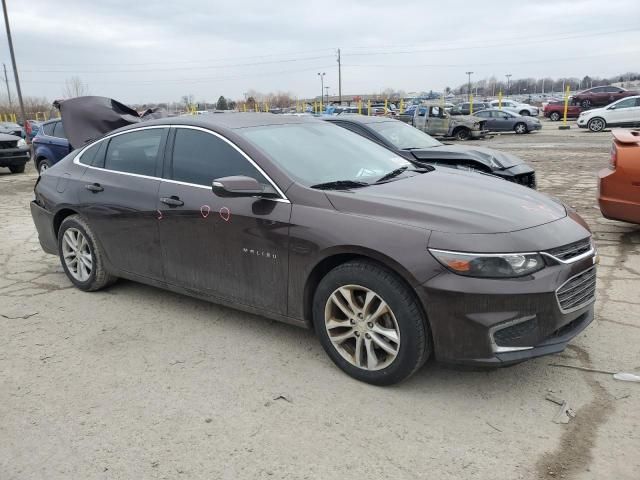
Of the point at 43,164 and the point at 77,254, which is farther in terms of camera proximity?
the point at 43,164

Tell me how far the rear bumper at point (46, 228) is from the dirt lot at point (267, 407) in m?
0.99

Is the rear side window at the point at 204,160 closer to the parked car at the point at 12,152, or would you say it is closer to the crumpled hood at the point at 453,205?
the crumpled hood at the point at 453,205

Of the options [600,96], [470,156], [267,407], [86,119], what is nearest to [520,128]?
[600,96]

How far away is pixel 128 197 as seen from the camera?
4.36 meters

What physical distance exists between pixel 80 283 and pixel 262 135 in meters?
2.41

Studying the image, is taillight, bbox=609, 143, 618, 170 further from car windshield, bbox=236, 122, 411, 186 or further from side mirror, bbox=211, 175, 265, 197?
side mirror, bbox=211, 175, 265, 197

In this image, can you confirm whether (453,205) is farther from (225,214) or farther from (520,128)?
(520,128)

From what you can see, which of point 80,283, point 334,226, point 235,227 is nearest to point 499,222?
point 334,226

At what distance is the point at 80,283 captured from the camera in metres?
5.03

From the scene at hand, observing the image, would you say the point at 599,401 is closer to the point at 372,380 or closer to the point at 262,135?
the point at 372,380

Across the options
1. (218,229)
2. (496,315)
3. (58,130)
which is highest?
(58,130)

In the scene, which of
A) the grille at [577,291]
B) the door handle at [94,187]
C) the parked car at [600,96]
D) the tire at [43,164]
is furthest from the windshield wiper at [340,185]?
the parked car at [600,96]

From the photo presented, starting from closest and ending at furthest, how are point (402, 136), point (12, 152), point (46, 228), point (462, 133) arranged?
1. point (46, 228)
2. point (402, 136)
3. point (12, 152)
4. point (462, 133)

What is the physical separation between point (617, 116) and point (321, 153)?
24896 millimetres
